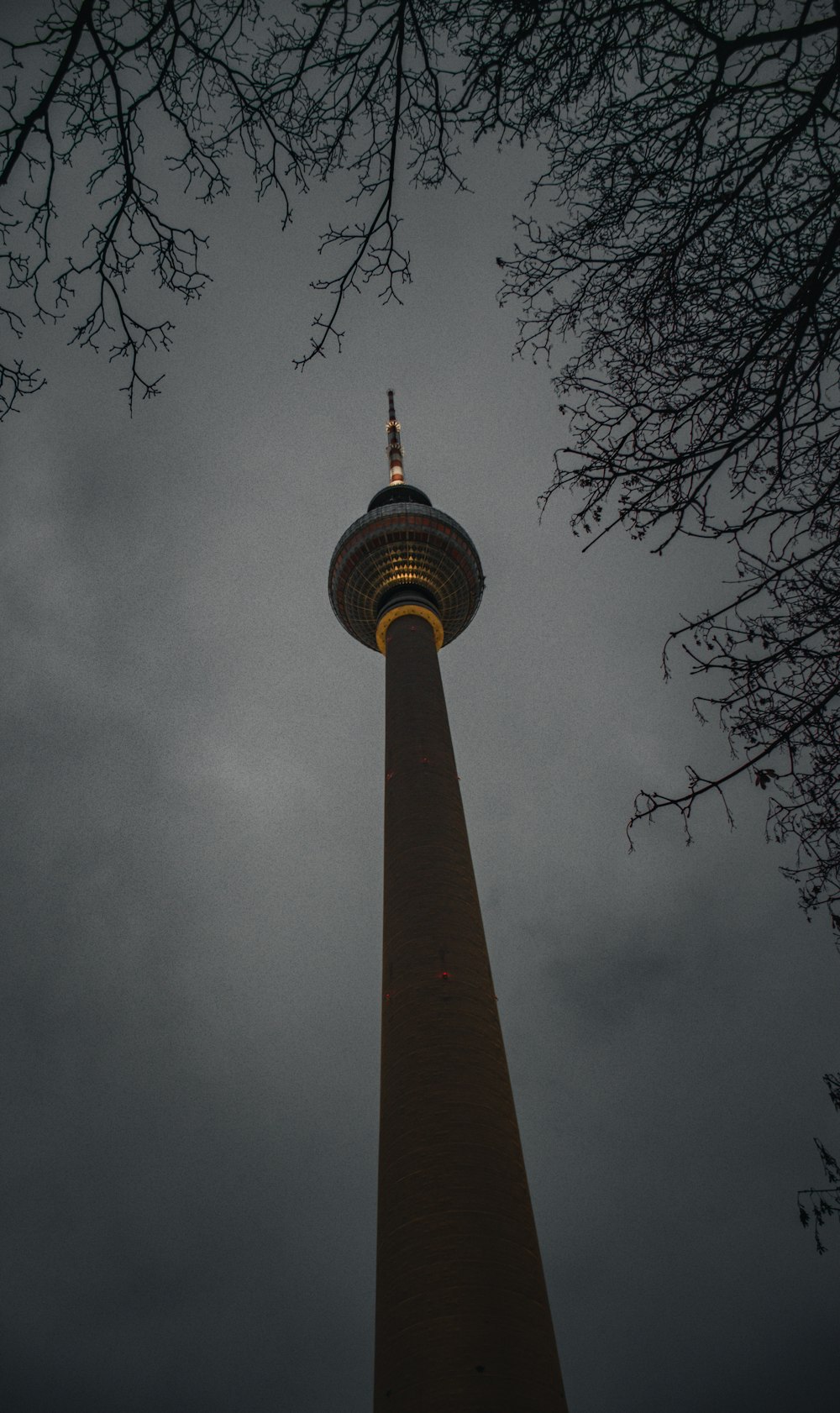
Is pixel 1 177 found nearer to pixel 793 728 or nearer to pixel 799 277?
pixel 799 277

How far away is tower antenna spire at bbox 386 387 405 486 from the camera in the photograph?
4569 cm

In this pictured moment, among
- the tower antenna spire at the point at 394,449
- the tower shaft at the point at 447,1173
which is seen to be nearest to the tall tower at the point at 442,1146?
the tower shaft at the point at 447,1173

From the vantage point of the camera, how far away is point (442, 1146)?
1650 centimetres

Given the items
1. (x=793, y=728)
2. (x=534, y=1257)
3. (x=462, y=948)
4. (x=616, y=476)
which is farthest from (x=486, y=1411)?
(x=616, y=476)

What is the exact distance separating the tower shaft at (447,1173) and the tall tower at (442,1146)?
0.10 feet

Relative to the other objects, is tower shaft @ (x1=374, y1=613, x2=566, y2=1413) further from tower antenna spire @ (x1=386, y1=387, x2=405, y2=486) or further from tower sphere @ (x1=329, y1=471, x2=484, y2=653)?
tower antenna spire @ (x1=386, y1=387, x2=405, y2=486)

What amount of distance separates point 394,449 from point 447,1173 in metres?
40.0

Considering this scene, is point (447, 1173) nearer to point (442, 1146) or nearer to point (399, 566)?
point (442, 1146)

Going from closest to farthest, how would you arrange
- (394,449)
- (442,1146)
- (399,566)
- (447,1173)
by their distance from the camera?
(447,1173), (442,1146), (399,566), (394,449)

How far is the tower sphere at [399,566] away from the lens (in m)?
36.7

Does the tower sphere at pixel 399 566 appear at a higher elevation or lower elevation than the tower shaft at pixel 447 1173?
higher

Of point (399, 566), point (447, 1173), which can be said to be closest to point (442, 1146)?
point (447, 1173)

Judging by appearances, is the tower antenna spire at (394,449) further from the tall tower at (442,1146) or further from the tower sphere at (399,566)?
the tall tower at (442,1146)

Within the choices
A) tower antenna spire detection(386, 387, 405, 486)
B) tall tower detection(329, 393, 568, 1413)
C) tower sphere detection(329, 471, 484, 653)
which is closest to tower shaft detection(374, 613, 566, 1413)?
tall tower detection(329, 393, 568, 1413)
